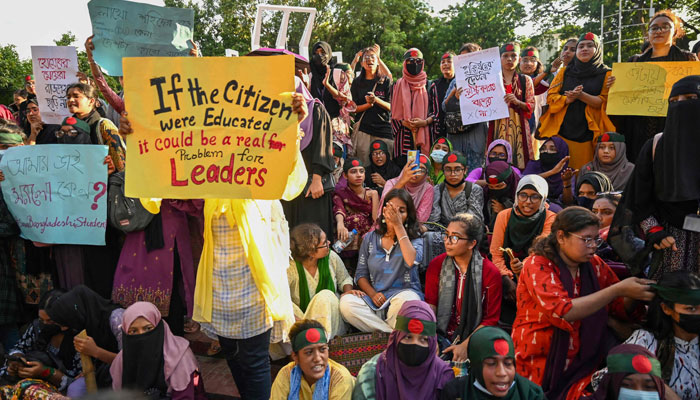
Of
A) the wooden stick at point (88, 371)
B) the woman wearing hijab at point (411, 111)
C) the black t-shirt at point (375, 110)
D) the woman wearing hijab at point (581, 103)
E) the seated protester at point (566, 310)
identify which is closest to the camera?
the seated protester at point (566, 310)

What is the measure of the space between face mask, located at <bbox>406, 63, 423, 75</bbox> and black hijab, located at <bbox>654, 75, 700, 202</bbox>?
4052 mm

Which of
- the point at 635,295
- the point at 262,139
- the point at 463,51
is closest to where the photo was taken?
the point at 635,295

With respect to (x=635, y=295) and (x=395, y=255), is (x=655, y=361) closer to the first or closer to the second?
(x=635, y=295)

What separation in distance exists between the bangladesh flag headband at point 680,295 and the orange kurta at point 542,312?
0.43m

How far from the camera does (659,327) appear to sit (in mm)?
3027

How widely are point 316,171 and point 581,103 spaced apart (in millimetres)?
3270

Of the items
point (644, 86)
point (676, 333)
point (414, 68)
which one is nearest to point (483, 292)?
point (676, 333)

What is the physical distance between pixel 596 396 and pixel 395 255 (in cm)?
192

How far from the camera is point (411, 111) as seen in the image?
6.84 metres

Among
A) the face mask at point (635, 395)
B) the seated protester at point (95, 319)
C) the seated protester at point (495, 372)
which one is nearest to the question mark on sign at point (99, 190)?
the seated protester at point (95, 319)

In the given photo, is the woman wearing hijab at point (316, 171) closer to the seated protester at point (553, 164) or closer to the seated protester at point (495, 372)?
the seated protester at point (495, 372)

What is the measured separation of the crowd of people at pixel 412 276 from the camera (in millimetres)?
2984

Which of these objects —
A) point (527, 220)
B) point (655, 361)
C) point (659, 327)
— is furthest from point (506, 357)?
point (527, 220)

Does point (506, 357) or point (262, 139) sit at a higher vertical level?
point (262, 139)
